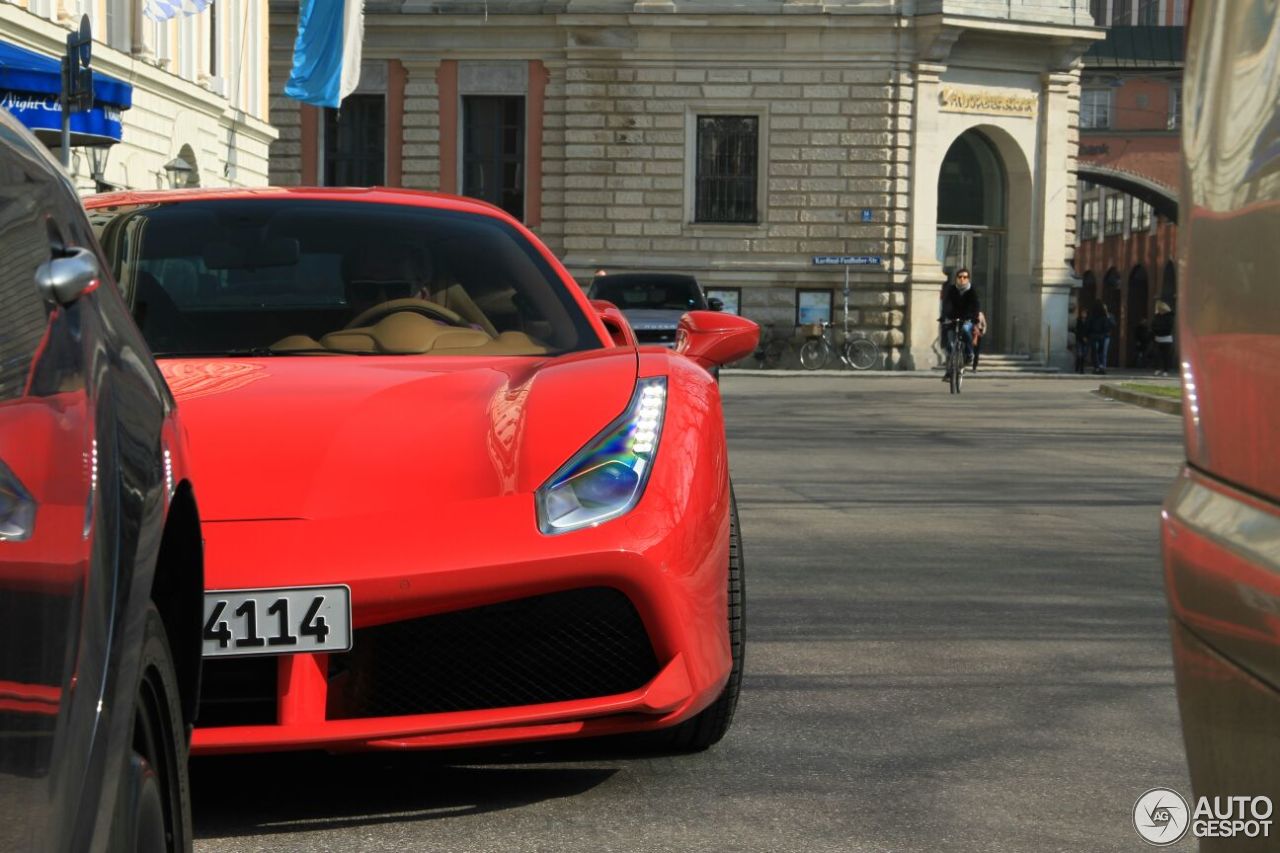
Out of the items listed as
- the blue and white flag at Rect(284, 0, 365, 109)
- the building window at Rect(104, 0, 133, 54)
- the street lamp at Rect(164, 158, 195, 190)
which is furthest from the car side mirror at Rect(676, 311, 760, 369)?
the blue and white flag at Rect(284, 0, 365, 109)

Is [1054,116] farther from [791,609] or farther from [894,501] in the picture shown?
[791,609]

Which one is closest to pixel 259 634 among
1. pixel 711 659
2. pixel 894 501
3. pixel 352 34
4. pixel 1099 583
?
pixel 711 659

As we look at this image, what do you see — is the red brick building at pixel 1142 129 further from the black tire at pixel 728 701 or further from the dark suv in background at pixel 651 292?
the black tire at pixel 728 701

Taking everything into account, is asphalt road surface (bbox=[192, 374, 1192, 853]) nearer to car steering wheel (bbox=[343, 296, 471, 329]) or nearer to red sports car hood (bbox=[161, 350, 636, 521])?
red sports car hood (bbox=[161, 350, 636, 521])

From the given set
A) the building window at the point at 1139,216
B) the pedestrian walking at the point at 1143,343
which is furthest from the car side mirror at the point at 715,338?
the building window at the point at 1139,216

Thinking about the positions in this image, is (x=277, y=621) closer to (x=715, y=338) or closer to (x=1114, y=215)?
(x=715, y=338)

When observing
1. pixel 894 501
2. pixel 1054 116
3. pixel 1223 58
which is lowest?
pixel 894 501

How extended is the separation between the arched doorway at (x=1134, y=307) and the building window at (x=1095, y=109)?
6.82 m

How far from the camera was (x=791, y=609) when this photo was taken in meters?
7.61

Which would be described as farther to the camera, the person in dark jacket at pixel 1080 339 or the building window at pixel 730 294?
the person in dark jacket at pixel 1080 339

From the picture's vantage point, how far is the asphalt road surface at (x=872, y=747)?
169 inches

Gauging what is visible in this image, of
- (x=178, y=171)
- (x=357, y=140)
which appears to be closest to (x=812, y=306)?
(x=357, y=140)

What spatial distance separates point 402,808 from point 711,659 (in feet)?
2.37

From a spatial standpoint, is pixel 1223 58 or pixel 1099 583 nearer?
pixel 1223 58
